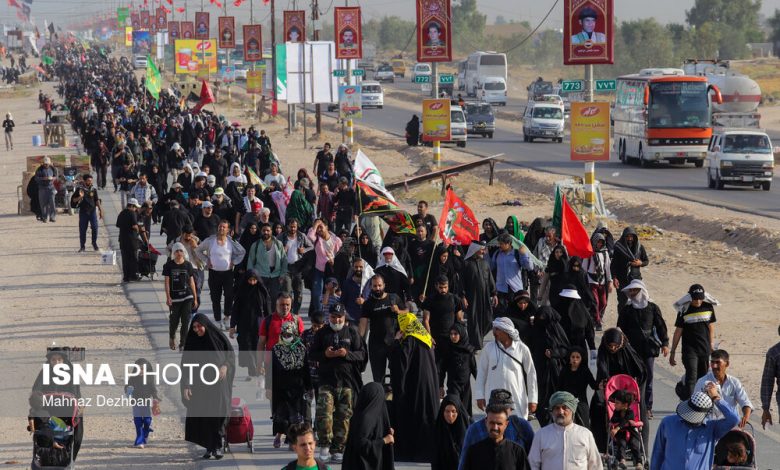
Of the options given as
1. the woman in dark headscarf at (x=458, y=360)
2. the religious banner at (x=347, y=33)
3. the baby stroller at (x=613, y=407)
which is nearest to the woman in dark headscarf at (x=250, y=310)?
the woman in dark headscarf at (x=458, y=360)

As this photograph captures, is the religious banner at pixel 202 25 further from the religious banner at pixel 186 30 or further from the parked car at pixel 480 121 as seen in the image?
the parked car at pixel 480 121

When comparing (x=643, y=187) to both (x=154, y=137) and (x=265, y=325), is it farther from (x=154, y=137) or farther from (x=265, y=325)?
(x=265, y=325)

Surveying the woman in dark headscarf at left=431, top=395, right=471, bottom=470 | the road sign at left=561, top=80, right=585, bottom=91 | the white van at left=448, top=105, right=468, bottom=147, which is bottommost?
the woman in dark headscarf at left=431, top=395, right=471, bottom=470

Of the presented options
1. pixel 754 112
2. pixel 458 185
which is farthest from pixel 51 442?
pixel 754 112

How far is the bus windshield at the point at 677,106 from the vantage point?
1577 inches

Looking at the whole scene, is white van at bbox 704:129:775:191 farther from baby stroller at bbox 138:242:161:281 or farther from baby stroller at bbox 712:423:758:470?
baby stroller at bbox 712:423:758:470

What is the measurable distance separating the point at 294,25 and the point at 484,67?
33814 mm

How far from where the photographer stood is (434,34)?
34.2 m

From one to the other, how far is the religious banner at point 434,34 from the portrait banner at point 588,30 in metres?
9.58

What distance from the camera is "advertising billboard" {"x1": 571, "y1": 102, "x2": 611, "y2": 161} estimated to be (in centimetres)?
2452

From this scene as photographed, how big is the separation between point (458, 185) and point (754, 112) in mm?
21735

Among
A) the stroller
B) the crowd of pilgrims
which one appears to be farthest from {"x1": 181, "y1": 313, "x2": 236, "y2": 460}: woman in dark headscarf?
the stroller

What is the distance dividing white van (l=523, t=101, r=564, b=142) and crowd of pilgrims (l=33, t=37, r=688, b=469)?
2975 centimetres

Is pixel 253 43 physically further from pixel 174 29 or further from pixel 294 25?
pixel 174 29
